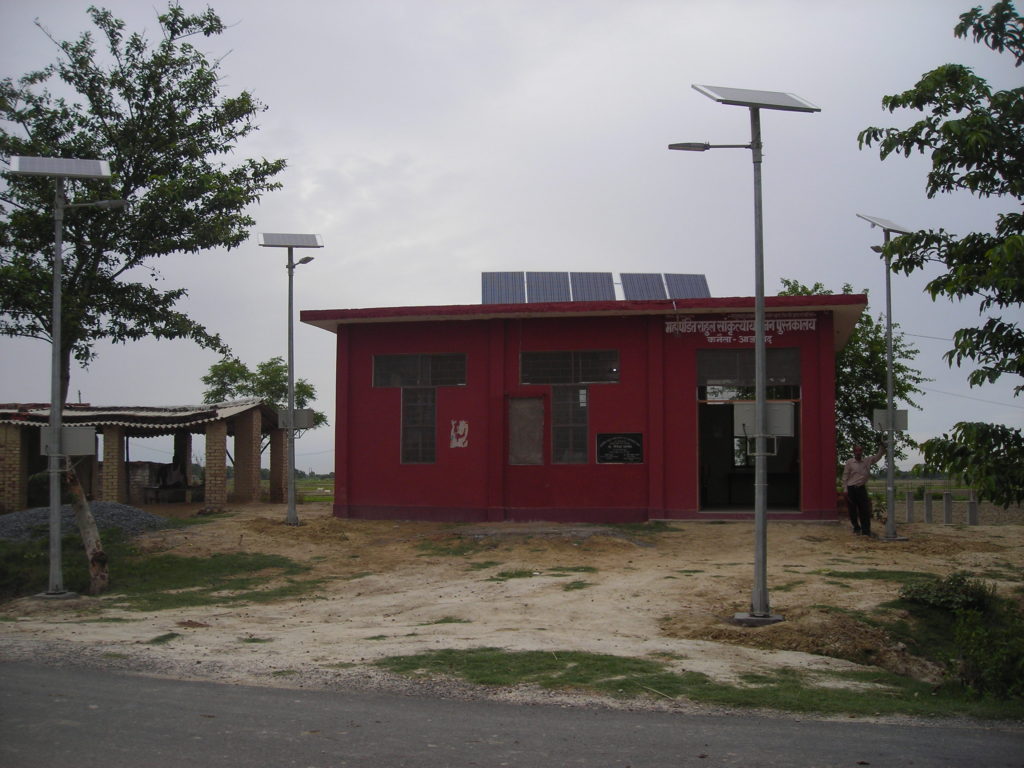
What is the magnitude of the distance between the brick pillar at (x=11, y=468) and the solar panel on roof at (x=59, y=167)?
1226 centimetres

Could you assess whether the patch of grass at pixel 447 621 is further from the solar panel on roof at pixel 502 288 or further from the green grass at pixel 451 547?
the solar panel on roof at pixel 502 288

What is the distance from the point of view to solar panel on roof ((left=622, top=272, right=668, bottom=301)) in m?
21.7

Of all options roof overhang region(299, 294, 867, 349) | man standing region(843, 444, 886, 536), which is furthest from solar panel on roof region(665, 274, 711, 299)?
man standing region(843, 444, 886, 536)

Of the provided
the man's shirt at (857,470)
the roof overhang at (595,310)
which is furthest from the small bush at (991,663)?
the roof overhang at (595,310)

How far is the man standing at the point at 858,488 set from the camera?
1878 centimetres

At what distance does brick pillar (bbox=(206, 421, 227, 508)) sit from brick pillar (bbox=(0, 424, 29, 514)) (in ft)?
15.0

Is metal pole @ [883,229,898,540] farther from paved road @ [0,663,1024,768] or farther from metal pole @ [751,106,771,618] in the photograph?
paved road @ [0,663,1024,768]

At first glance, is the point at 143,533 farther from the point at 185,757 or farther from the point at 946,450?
the point at 946,450

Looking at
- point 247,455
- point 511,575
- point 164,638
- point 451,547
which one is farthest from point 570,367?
point 164,638

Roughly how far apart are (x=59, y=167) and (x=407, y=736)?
1095cm

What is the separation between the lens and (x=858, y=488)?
19047 mm

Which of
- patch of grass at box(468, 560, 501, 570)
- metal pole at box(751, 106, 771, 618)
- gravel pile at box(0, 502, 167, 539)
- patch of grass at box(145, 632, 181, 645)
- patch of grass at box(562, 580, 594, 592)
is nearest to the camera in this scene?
patch of grass at box(145, 632, 181, 645)

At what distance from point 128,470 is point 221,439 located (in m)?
5.93

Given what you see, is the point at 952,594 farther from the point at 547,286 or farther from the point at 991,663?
the point at 547,286
